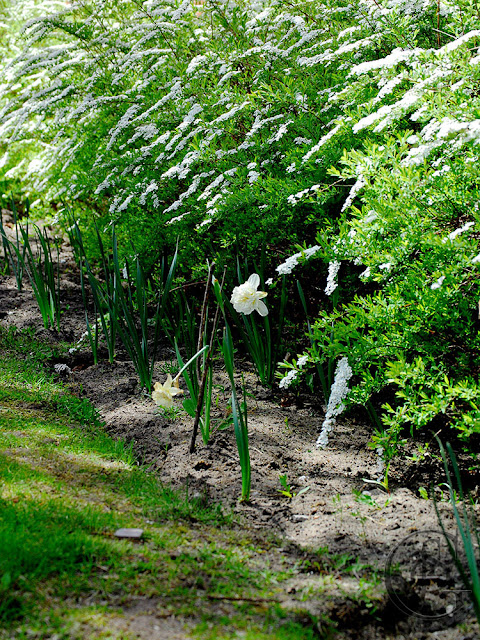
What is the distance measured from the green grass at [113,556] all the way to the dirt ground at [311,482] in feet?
0.43

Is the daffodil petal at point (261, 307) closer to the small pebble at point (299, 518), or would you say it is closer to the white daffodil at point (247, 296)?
the white daffodil at point (247, 296)

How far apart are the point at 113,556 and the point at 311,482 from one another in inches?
38.0

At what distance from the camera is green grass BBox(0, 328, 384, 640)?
53.9 inches

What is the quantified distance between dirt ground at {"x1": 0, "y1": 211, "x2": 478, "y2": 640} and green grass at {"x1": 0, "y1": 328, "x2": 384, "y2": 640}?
0.13 meters

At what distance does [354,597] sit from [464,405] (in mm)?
1127

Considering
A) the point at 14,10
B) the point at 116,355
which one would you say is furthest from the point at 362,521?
the point at 14,10

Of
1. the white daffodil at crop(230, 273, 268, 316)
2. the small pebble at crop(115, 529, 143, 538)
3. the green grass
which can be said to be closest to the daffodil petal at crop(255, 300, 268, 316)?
the white daffodil at crop(230, 273, 268, 316)

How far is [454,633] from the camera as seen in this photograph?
57.2 inches

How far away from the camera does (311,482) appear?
2.28 m

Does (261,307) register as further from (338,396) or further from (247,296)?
(338,396)

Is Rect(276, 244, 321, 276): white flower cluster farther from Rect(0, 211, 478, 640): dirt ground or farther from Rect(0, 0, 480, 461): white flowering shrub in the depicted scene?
Rect(0, 211, 478, 640): dirt ground

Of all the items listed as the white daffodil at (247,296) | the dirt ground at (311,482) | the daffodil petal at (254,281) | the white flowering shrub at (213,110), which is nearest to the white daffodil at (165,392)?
the dirt ground at (311,482)

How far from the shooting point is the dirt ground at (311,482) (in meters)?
1.57

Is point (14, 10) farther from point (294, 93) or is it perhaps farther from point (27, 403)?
point (27, 403)
